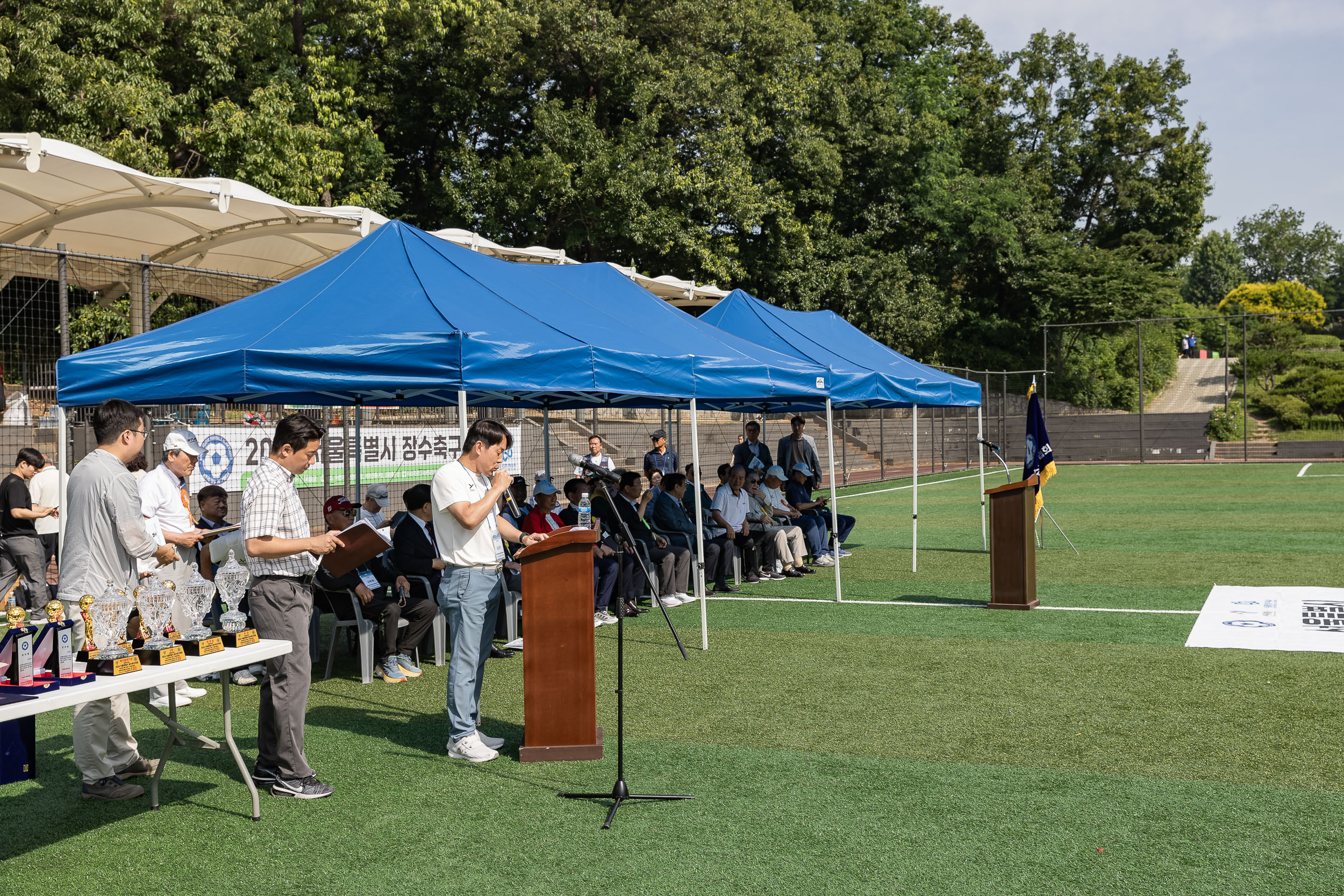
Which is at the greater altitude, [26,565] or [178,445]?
[178,445]

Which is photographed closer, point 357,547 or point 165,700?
point 357,547

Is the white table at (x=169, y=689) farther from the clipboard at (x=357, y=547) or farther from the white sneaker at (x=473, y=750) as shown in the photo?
the white sneaker at (x=473, y=750)

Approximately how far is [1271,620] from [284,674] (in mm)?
8017

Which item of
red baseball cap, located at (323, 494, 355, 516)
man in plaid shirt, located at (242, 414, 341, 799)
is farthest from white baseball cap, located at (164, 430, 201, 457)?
man in plaid shirt, located at (242, 414, 341, 799)

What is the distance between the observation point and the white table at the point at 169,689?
13.1 ft

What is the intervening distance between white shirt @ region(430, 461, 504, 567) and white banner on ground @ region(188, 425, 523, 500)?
6257mm

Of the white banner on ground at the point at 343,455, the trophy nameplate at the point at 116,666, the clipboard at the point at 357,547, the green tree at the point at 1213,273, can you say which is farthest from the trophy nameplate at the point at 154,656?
the green tree at the point at 1213,273

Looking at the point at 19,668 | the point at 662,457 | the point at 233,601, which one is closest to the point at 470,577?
the point at 233,601

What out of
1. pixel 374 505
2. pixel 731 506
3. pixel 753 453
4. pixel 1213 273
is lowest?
pixel 731 506

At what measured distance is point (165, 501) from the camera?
290 inches

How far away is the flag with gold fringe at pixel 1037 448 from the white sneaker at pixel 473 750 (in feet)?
25.1

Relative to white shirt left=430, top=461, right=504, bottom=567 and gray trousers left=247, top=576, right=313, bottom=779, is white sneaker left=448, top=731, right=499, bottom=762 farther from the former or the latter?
white shirt left=430, top=461, right=504, bottom=567

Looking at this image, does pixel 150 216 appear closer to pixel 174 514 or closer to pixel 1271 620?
pixel 174 514

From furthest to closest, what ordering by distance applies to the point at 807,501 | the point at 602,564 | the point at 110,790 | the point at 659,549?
the point at 807,501
the point at 659,549
the point at 602,564
the point at 110,790
